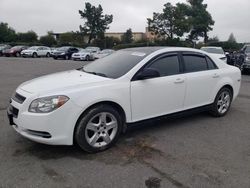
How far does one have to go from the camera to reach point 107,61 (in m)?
5.61

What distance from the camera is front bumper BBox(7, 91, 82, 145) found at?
4.04m

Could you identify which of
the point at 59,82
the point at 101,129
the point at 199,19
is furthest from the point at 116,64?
the point at 199,19

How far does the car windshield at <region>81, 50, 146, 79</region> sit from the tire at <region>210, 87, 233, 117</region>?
78.9 inches

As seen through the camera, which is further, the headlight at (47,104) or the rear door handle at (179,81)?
the rear door handle at (179,81)

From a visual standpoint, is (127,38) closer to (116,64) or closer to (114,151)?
(116,64)

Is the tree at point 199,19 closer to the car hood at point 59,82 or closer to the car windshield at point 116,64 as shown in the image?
the car windshield at point 116,64

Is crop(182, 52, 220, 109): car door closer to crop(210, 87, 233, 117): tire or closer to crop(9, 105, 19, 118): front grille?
crop(210, 87, 233, 117): tire

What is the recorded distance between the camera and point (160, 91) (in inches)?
201

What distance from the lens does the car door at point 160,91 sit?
4836 millimetres

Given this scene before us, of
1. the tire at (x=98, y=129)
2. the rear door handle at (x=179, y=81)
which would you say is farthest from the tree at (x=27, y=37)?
the tire at (x=98, y=129)

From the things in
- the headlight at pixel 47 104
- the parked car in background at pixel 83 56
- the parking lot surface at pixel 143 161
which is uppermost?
the headlight at pixel 47 104

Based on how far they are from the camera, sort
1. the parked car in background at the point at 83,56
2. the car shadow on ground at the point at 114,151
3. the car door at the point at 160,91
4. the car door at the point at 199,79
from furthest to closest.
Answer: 1. the parked car in background at the point at 83,56
2. the car door at the point at 199,79
3. the car door at the point at 160,91
4. the car shadow on ground at the point at 114,151

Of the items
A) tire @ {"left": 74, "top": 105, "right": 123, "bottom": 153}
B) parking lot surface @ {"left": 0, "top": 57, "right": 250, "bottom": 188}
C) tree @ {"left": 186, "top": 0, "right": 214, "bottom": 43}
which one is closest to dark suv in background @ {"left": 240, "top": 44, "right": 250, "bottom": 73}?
parking lot surface @ {"left": 0, "top": 57, "right": 250, "bottom": 188}

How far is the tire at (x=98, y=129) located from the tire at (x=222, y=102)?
2461 millimetres
